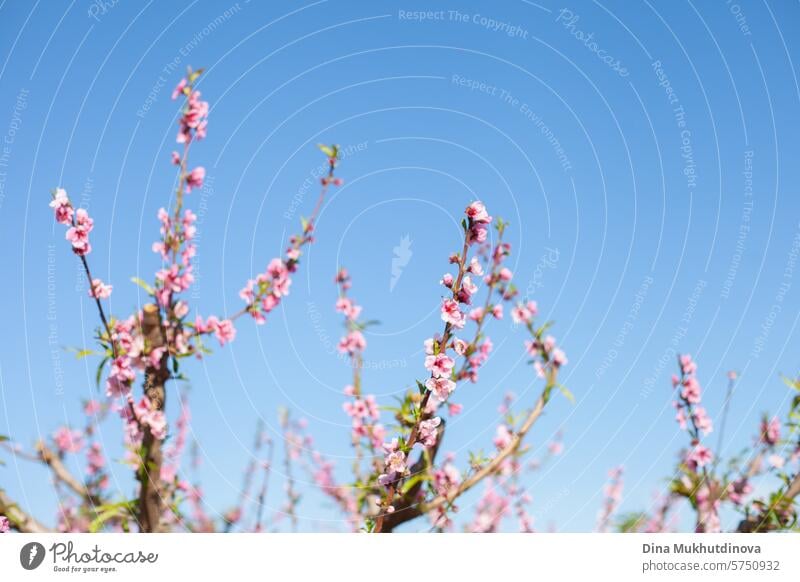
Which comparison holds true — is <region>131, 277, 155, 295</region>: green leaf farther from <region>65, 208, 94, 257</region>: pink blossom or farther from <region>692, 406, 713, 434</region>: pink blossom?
<region>692, 406, 713, 434</region>: pink blossom

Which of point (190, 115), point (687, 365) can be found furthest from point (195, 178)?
point (687, 365)

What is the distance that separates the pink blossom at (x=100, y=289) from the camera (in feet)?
12.7

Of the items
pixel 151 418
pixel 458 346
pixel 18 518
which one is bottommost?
pixel 18 518

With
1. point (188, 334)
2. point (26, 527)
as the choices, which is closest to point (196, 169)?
point (188, 334)

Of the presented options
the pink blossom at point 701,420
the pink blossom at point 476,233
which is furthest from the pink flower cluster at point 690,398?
the pink blossom at point 476,233

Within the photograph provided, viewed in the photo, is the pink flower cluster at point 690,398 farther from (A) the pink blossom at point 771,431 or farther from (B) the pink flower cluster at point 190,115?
(B) the pink flower cluster at point 190,115

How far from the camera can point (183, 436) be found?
7891 millimetres

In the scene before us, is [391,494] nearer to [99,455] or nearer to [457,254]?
[457,254]

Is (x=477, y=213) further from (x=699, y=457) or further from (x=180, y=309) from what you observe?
(x=699, y=457)

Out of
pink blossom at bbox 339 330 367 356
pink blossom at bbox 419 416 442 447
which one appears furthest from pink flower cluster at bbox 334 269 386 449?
pink blossom at bbox 419 416 442 447
